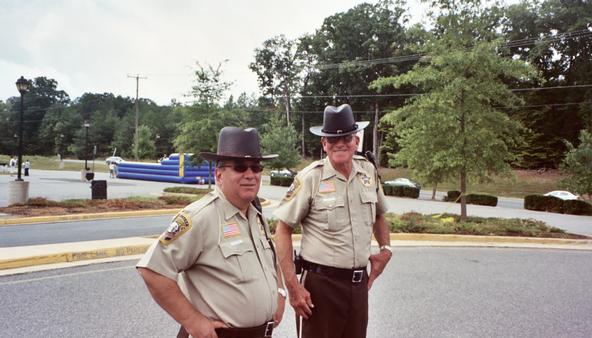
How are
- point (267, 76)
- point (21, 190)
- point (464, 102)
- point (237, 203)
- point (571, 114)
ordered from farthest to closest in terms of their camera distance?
point (267, 76)
point (571, 114)
point (21, 190)
point (464, 102)
point (237, 203)

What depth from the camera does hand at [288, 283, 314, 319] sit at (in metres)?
3.21

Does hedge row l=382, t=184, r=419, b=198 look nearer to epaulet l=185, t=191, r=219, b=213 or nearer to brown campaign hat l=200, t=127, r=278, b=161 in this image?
brown campaign hat l=200, t=127, r=278, b=161

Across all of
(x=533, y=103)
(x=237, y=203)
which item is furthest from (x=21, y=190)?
(x=533, y=103)

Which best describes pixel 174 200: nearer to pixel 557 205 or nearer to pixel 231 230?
pixel 231 230

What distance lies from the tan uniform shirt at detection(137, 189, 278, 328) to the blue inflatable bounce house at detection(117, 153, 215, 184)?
104 ft

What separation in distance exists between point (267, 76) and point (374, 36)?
20.2 metres

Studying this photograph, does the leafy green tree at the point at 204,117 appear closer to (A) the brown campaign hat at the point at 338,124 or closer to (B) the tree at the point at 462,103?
(B) the tree at the point at 462,103

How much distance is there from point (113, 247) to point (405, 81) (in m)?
10.5

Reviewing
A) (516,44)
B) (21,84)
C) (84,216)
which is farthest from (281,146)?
(516,44)

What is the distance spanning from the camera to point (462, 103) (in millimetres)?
15070

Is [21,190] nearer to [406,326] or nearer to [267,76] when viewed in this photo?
[406,326]

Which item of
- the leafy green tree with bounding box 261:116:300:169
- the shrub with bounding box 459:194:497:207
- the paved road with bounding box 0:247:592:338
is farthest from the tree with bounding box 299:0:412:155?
the paved road with bounding box 0:247:592:338

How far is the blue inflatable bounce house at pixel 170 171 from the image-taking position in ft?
118

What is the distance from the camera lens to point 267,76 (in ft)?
241
